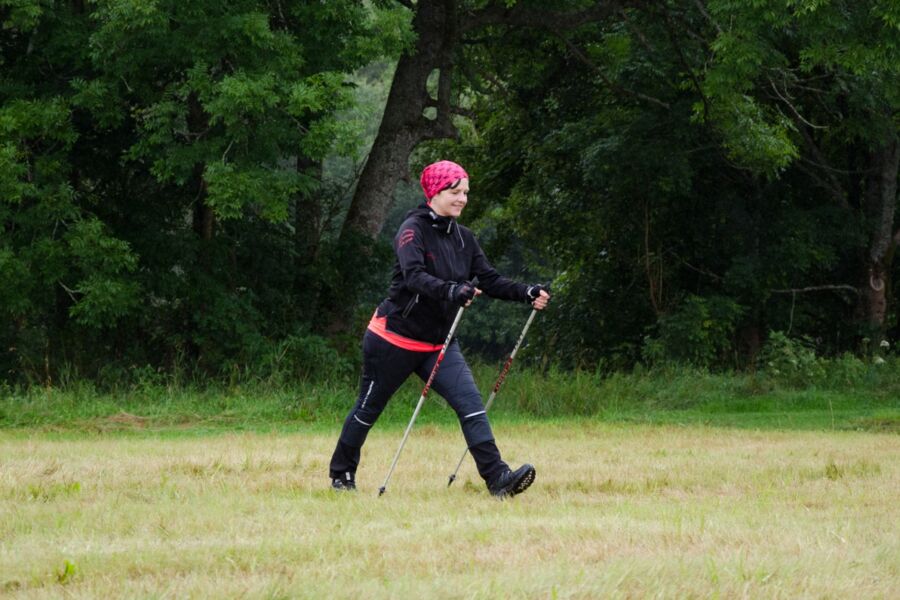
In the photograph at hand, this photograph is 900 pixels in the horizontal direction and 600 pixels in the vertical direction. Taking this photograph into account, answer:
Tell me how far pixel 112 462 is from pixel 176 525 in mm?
3447

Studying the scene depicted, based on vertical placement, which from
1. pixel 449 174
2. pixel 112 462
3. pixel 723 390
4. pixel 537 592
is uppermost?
pixel 449 174

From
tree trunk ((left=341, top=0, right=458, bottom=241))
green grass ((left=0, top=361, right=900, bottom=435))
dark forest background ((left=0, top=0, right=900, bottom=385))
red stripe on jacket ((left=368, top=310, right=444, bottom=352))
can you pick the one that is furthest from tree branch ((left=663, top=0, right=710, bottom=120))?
red stripe on jacket ((left=368, top=310, right=444, bottom=352))

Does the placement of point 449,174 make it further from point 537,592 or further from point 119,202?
point 119,202

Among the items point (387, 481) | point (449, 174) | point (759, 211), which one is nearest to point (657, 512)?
point (387, 481)

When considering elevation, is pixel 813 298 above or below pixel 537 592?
below

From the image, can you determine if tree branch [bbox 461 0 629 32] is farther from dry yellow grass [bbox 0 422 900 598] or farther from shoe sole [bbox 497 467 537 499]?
shoe sole [bbox 497 467 537 499]

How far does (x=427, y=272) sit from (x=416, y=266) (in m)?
0.21

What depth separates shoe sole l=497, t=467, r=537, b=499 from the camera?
7.75 metres

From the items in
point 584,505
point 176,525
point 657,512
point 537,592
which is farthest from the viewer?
point 584,505

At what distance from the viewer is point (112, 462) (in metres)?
9.86

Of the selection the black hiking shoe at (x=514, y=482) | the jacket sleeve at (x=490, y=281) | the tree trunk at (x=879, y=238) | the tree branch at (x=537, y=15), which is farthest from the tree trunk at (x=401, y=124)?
the black hiking shoe at (x=514, y=482)

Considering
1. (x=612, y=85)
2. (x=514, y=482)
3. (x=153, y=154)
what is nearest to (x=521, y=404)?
(x=153, y=154)

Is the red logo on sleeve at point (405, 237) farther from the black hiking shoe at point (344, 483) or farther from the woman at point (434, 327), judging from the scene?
the black hiking shoe at point (344, 483)

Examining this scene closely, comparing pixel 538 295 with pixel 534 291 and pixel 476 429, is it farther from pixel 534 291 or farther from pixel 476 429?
pixel 476 429
